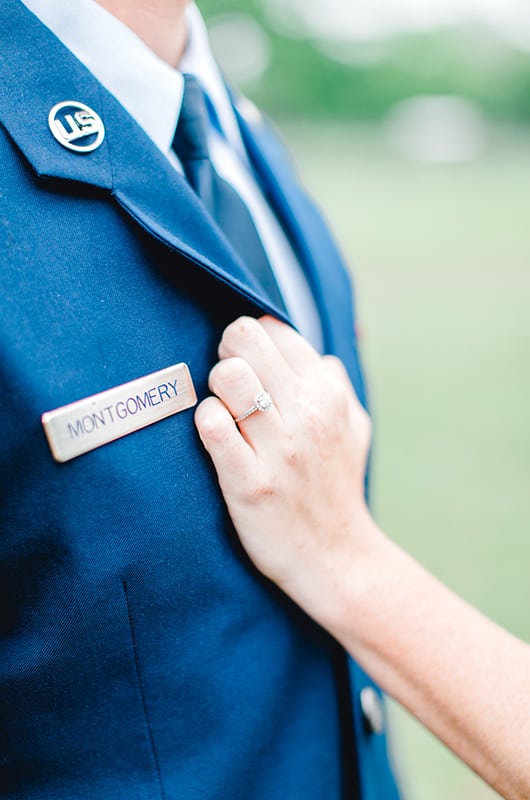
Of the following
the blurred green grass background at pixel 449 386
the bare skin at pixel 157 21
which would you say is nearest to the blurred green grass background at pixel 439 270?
the blurred green grass background at pixel 449 386

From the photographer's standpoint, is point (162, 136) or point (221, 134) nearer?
point (162, 136)

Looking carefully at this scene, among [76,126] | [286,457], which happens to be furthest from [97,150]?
[286,457]

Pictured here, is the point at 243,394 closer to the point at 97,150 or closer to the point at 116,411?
the point at 116,411

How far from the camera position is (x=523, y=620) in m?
2.96

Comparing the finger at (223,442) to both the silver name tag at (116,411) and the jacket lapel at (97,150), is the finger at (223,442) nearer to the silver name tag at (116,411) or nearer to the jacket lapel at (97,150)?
the silver name tag at (116,411)

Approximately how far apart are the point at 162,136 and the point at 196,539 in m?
0.48

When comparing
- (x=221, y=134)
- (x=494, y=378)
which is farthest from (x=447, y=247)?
(x=221, y=134)

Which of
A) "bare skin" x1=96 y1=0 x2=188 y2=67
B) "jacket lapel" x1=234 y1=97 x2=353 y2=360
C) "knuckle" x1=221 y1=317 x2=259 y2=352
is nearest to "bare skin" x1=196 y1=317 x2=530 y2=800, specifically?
"knuckle" x1=221 y1=317 x2=259 y2=352

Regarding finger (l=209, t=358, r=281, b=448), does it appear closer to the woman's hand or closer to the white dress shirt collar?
the woman's hand

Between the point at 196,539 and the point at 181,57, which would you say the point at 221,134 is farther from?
the point at 196,539

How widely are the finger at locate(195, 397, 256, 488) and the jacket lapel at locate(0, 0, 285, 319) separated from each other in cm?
14

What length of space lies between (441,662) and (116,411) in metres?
0.47

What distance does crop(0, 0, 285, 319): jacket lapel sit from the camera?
0.72 metres

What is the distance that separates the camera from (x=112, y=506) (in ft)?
2.32
